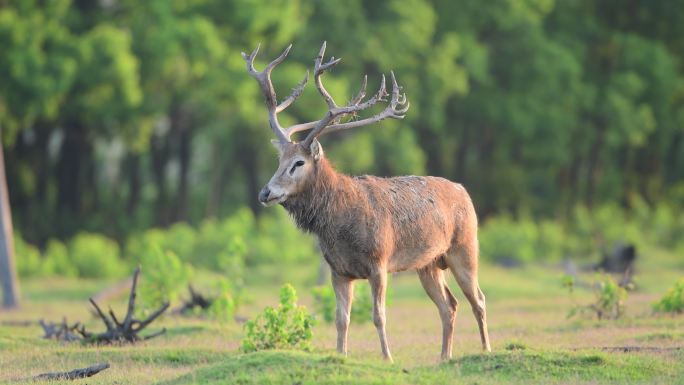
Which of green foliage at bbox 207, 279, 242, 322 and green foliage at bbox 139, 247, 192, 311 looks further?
green foliage at bbox 139, 247, 192, 311

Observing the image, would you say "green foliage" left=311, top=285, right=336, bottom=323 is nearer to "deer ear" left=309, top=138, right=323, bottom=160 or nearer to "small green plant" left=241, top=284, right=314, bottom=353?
"small green plant" left=241, top=284, right=314, bottom=353

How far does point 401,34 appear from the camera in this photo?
39.4 m

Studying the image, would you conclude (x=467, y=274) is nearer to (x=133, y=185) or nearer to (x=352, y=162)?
(x=352, y=162)

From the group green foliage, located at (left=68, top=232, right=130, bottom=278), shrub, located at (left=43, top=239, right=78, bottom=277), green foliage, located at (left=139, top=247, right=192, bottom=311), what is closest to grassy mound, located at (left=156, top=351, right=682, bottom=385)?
green foliage, located at (left=139, top=247, right=192, bottom=311)

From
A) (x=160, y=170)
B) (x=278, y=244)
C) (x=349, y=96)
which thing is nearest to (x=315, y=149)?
(x=278, y=244)

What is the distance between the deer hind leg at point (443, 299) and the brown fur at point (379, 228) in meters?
0.01

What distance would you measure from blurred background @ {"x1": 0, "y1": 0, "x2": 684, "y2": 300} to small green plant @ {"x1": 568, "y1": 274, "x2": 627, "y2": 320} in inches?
437

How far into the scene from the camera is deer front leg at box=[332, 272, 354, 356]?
1260 centimetres

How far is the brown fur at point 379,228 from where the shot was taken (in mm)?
12578

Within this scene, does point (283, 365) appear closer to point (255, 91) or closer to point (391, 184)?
point (391, 184)

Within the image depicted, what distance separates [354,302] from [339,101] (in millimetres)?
16231

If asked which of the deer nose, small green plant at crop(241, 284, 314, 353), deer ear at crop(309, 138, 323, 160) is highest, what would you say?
deer ear at crop(309, 138, 323, 160)

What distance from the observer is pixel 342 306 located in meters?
12.6

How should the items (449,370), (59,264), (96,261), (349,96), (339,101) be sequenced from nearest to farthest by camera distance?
(449,370), (96,261), (59,264), (339,101), (349,96)
